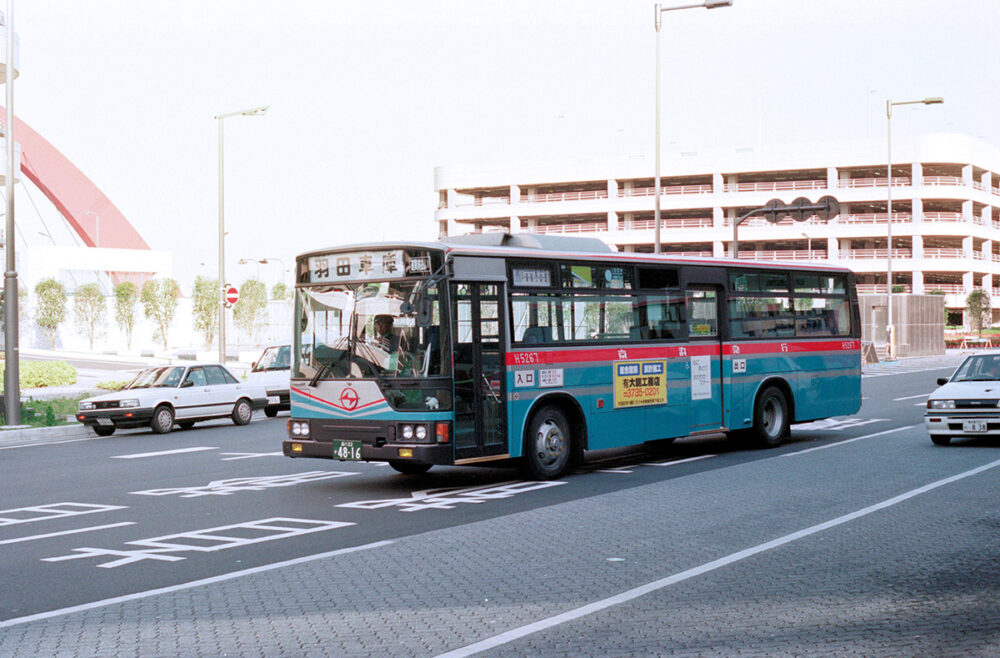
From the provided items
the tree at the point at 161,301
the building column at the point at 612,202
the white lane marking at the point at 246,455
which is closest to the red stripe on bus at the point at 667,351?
the white lane marking at the point at 246,455

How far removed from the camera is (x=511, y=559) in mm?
9031

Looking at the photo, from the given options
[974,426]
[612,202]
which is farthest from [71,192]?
[974,426]

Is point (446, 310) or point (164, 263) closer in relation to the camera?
point (446, 310)

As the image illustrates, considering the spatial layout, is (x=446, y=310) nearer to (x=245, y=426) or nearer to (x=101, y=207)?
(x=245, y=426)

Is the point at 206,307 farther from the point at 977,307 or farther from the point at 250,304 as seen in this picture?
the point at 977,307

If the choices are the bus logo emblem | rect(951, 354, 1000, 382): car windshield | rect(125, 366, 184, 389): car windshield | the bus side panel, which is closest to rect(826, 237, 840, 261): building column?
the bus side panel

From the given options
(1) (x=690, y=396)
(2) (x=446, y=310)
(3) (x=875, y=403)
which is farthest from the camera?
(3) (x=875, y=403)

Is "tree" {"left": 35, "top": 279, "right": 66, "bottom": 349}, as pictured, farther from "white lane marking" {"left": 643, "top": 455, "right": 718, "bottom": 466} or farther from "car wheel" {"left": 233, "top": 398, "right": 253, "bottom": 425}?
"white lane marking" {"left": 643, "top": 455, "right": 718, "bottom": 466}

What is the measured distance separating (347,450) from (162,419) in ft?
37.9

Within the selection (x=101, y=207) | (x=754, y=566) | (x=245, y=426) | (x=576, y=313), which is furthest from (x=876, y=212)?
(x=754, y=566)

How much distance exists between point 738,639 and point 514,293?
783cm

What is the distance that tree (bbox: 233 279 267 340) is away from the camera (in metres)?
75.7

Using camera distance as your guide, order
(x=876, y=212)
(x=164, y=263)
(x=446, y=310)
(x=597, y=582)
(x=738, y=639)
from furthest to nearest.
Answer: (x=876, y=212)
(x=164, y=263)
(x=446, y=310)
(x=597, y=582)
(x=738, y=639)

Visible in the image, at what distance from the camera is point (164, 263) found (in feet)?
276
